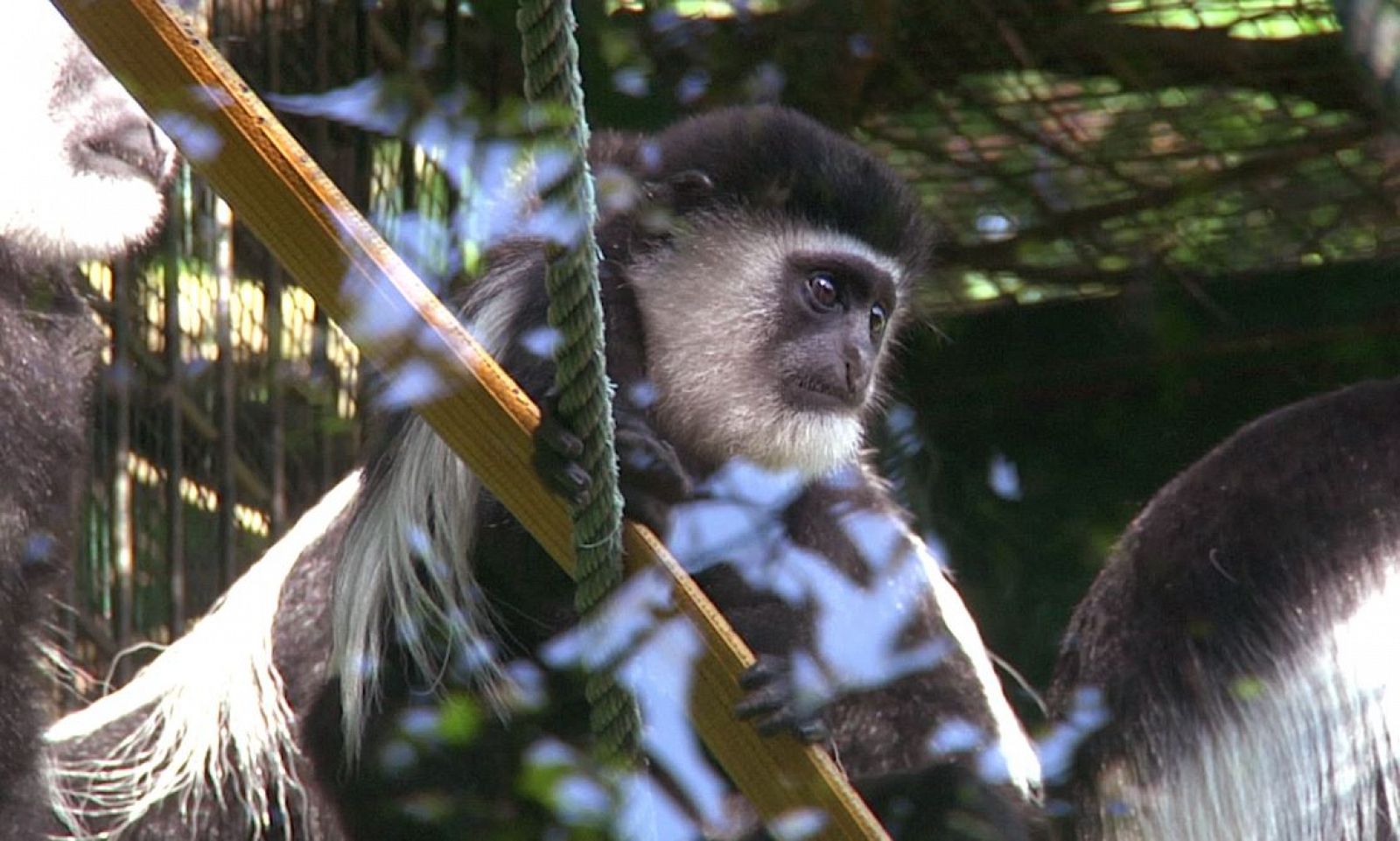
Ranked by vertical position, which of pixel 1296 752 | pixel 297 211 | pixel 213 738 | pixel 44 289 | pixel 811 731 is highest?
pixel 297 211

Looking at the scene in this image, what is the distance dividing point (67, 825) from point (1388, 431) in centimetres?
146

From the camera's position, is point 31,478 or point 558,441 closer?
point 558,441

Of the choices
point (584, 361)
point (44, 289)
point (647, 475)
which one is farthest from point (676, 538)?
point (44, 289)

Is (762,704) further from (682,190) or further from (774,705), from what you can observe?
(682,190)

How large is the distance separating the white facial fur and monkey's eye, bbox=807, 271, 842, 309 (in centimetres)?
3

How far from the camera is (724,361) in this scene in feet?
6.73

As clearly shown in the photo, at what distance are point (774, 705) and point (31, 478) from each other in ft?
3.13

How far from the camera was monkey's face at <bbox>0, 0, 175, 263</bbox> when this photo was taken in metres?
2.14

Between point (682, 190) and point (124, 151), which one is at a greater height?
point (124, 151)

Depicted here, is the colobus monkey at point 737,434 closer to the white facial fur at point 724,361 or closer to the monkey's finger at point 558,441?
the white facial fur at point 724,361

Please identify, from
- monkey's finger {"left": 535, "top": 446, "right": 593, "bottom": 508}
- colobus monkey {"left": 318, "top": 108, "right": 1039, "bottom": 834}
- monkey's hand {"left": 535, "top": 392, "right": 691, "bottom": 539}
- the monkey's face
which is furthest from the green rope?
the monkey's face

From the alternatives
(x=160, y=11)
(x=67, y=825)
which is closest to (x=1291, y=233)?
(x=67, y=825)

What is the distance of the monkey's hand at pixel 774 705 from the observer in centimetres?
141

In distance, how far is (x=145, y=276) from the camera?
2.65 meters
